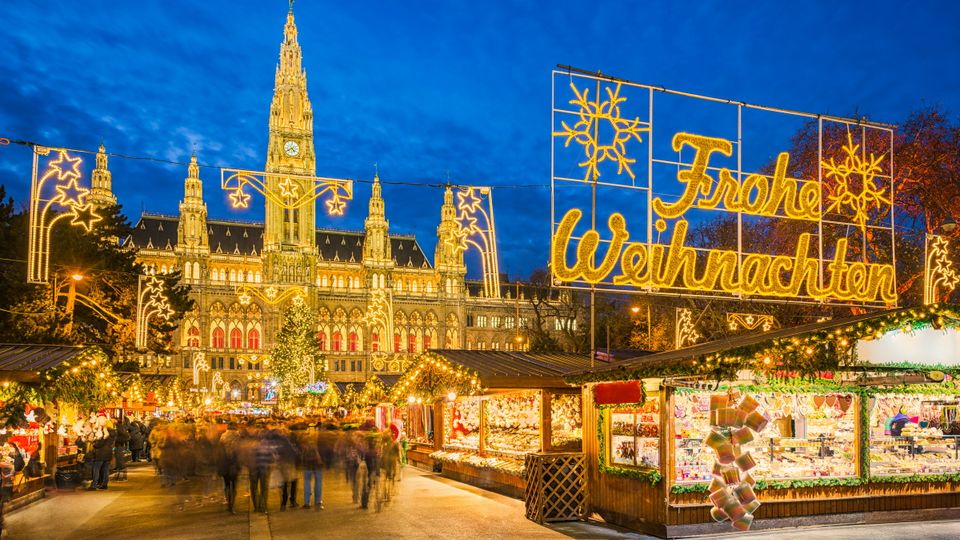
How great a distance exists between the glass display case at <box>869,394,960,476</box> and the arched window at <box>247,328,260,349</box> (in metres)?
93.7

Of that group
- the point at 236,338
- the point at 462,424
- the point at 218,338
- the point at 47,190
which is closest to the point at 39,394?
the point at 47,190

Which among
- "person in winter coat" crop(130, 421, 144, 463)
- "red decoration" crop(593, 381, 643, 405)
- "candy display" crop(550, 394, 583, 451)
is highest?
"red decoration" crop(593, 381, 643, 405)

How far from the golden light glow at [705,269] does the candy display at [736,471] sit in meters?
4.45

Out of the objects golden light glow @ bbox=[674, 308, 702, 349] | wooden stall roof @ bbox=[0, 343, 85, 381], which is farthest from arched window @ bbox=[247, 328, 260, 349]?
wooden stall roof @ bbox=[0, 343, 85, 381]

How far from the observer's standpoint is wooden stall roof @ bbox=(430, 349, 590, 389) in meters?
15.4

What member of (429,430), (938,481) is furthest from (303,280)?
(938,481)

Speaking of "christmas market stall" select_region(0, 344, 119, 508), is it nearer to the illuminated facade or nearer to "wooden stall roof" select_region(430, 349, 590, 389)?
"wooden stall roof" select_region(430, 349, 590, 389)

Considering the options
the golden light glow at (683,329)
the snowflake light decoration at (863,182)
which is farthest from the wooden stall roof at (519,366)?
the snowflake light decoration at (863,182)

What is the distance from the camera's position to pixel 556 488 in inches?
514

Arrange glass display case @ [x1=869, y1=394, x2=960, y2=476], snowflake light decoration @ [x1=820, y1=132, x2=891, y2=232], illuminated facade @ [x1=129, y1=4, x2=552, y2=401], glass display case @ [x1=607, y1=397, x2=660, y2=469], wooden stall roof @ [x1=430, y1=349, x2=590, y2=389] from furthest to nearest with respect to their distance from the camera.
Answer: illuminated facade @ [x1=129, y1=4, x2=552, y2=401] < snowflake light decoration @ [x1=820, y1=132, x2=891, y2=232] < wooden stall roof @ [x1=430, y1=349, x2=590, y2=389] < glass display case @ [x1=869, y1=394, x2=960, y2=476] < glass display case @ [x1=607, y1=397, x2=660, y2=469]

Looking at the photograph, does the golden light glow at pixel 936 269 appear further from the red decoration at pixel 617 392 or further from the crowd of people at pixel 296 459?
the crowd of people at pixel 296 459

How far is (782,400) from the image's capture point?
39.9ft

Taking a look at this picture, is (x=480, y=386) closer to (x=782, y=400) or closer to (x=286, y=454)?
(x=286, y=454)

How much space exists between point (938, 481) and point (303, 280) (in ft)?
299
